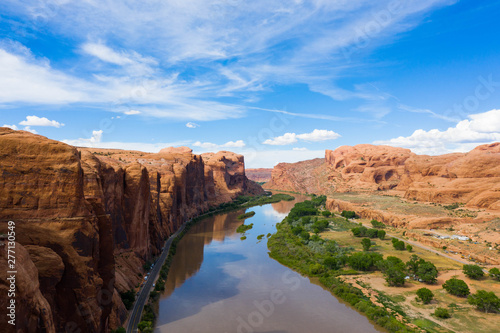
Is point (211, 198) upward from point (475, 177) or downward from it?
downward

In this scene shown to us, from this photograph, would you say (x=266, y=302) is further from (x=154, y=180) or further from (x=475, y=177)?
(x=475, y=177)

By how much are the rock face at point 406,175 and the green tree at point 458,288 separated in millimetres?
36594

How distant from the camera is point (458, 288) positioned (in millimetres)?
31859

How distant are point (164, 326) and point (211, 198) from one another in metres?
79.6

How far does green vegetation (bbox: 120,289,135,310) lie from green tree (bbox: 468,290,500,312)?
33.7 m

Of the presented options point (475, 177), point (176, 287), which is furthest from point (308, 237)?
point (475, 177)

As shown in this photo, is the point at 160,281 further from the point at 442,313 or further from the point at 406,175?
the point at 406,175

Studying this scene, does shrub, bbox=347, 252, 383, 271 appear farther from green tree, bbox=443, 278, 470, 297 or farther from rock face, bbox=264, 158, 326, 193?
rock face, bbox=264, 158, 326, 193

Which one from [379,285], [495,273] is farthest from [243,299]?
[495,273]

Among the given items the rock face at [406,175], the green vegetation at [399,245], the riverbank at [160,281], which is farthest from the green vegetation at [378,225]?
the riverbank at [160,281]

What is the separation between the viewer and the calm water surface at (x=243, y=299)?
27.5 m

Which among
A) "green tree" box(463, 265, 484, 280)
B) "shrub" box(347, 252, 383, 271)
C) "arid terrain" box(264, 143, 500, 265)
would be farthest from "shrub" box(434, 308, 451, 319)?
"arid terrain" box(264, 143, 500, 265)

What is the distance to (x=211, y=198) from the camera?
10625cm

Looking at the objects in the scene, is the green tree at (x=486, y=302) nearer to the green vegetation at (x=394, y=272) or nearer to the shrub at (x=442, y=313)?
the shrub at (x=442, y=313)
